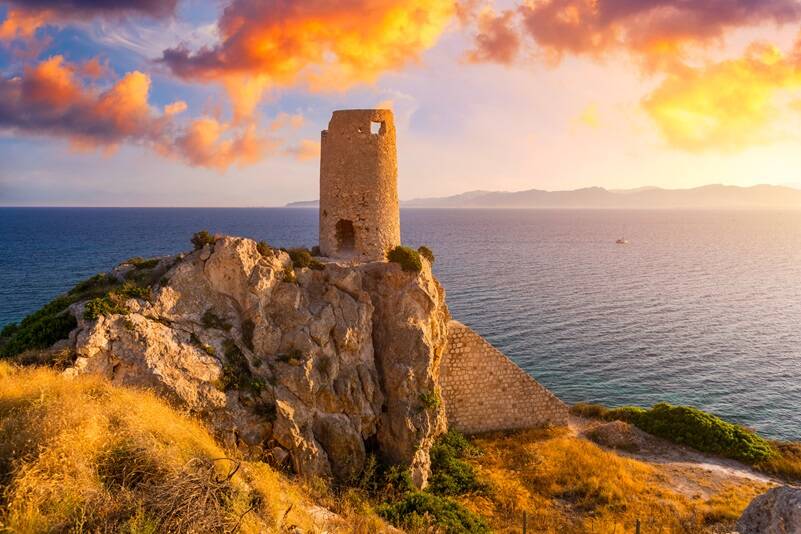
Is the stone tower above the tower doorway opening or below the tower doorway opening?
above

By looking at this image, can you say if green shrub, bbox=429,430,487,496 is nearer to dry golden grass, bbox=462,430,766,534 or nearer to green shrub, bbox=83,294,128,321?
dry golden grass, bbox=462,430,766,534

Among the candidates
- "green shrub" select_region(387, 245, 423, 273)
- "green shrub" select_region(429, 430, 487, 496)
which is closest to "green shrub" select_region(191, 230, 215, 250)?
"green shrub" select_region(387, 245, 423, 273)

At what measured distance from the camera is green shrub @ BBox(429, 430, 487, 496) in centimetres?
2294

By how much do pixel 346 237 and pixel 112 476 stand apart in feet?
64.8

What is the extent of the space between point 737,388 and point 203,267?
4042cm

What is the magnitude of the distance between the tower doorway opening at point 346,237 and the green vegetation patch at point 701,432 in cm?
2041

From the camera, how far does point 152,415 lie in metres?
13.0

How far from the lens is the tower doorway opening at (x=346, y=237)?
2766cm

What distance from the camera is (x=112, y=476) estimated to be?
9.96 metres

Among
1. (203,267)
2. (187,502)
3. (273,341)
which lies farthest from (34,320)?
(187,502)

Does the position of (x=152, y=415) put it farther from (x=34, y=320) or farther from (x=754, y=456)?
(x=754, y=456)

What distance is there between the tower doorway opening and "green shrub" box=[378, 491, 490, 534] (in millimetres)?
13262

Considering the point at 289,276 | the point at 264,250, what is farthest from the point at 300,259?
the point at 264,250

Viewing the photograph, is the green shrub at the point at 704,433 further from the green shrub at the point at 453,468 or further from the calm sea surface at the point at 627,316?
the green shrub at the point at 453,468
